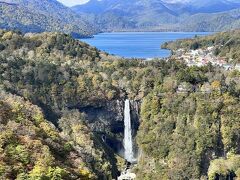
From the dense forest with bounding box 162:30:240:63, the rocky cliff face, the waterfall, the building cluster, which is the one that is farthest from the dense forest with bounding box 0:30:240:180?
the dense forest with bounding box 162:30:240:63

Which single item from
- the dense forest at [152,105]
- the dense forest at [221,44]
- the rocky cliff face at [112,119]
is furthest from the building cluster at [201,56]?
the rocky cliff face at [112,119]

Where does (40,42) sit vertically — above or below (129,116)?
above

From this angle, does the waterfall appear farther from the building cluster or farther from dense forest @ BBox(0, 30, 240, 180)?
the building cluster

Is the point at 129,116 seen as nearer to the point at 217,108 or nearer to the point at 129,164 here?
the point at 129,164

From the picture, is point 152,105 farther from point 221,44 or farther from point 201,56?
point 221,44

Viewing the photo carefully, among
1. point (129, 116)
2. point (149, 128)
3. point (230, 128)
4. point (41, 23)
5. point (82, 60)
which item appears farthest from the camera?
point (41, 23)

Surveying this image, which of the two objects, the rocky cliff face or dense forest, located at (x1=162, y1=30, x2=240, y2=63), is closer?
the rocky cliff face

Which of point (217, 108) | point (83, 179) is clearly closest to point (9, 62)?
point (217, 108)

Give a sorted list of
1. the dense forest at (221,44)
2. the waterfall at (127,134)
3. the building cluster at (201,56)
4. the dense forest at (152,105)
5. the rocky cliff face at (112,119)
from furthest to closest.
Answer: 1. the dense forest at (221,44)
2. the building cluster at (201,56)
3. the rocky cliff face at (112,119)
4. the waterfall at (127,134)
5. the dense forest at (152,105)

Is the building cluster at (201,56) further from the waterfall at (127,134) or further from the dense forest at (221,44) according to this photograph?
the waterfall at (127,134)
